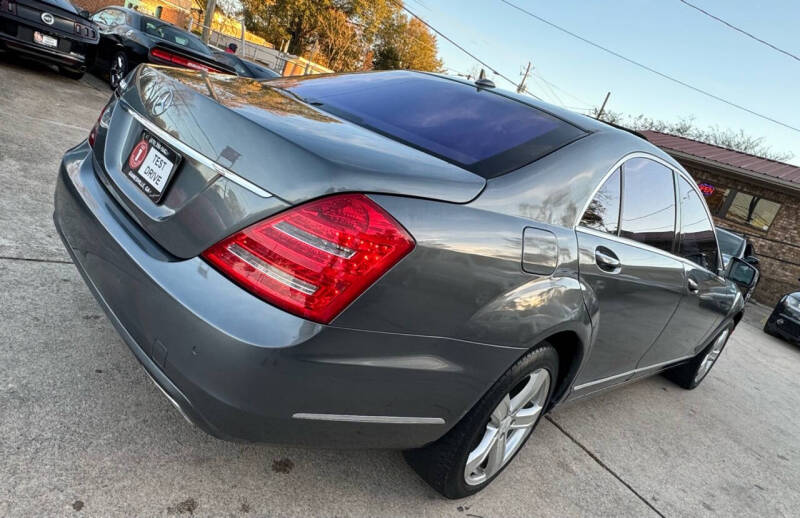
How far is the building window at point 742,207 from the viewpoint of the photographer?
15.5m

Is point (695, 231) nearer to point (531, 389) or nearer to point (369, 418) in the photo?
point (531, 389)

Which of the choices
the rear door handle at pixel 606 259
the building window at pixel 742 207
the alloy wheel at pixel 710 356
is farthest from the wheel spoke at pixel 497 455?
the building window at pixel 742 207

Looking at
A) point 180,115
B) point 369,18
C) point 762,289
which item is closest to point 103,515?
point 180,115

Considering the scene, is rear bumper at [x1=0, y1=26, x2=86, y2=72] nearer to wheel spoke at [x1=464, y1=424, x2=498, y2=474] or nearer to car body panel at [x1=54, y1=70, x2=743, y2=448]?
car body panel at [x1=54, y1=70, x2=743, y2=448]

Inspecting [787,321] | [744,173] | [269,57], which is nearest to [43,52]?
[787,321]

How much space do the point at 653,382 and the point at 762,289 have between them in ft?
43.6

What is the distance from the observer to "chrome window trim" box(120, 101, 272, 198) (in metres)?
1.39

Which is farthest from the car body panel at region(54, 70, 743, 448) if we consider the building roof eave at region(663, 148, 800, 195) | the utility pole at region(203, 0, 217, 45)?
the utility pole at region(203, 0, 217, 45)

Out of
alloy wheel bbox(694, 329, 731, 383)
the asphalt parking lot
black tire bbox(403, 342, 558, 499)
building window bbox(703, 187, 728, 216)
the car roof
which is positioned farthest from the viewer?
building window bbox(703, 187, 728, 216)

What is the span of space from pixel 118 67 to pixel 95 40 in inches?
29.1

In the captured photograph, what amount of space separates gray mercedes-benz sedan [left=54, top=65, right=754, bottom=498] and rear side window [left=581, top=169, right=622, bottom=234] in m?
0.01

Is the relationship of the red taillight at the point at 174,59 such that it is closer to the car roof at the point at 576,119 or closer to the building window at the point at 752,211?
the car roof at the point at 576,119

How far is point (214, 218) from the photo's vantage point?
1.43m

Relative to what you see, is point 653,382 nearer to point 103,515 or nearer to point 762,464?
point 762,464
